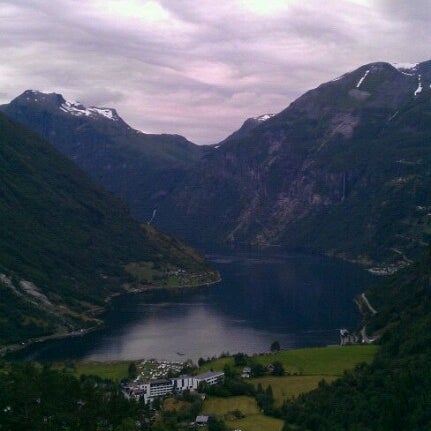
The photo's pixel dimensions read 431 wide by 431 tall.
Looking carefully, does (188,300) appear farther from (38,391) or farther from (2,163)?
(38,391)

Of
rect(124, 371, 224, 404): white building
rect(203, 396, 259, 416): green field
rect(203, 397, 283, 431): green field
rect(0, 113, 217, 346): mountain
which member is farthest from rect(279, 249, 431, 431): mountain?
rect(0, 113, 217, 346): mountain

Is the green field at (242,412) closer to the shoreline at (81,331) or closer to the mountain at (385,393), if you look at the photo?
the mountain at (385,393)

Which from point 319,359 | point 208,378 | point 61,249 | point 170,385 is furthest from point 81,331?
point 208,378

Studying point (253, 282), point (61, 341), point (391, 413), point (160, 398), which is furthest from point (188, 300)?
point (391, 413)

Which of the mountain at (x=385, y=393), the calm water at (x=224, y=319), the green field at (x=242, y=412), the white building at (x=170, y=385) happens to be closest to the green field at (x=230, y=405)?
the green field at (x=242, y=412)

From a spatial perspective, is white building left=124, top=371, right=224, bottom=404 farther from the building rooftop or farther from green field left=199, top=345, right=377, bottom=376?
green field left=199, top=345, right=377, bottom=376

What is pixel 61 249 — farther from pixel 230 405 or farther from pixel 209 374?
pixel 230 405
